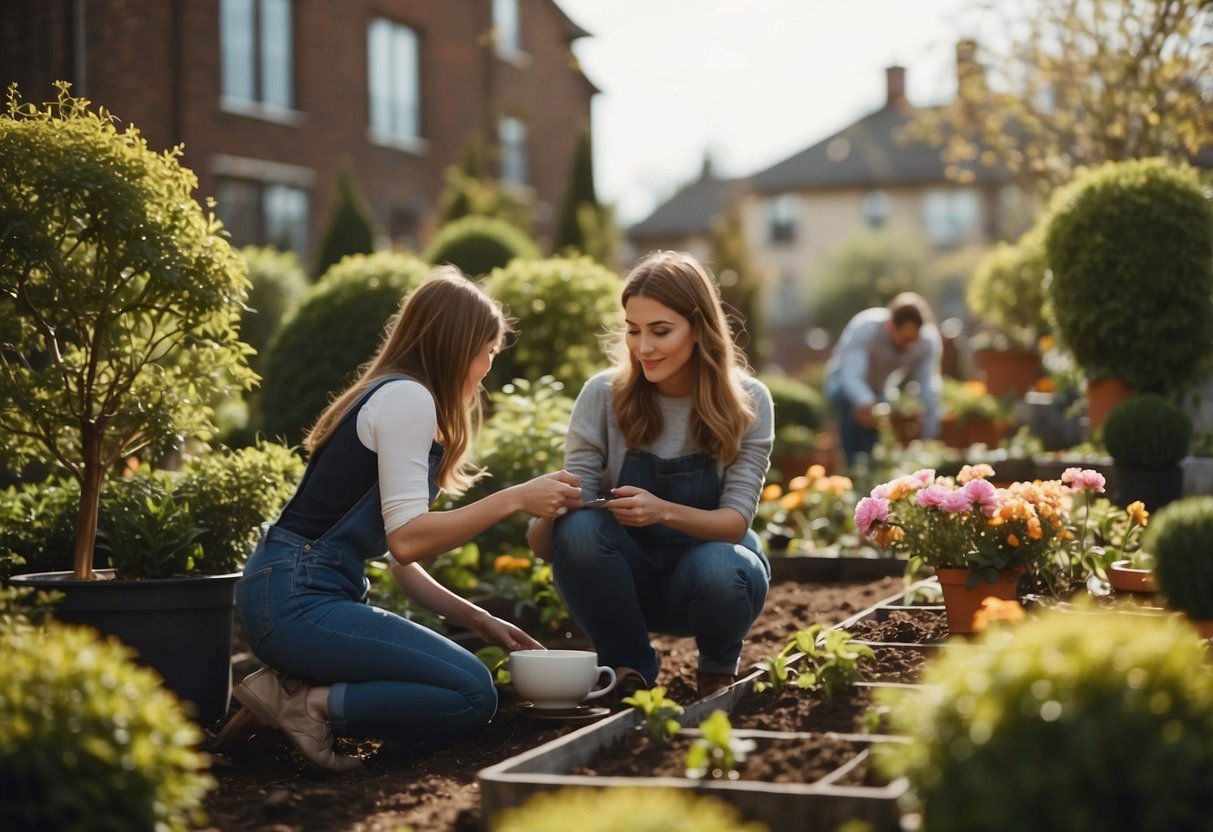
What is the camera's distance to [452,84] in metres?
20.6

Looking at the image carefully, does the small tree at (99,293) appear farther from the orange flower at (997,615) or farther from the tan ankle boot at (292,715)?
the orange flower at (997,615)

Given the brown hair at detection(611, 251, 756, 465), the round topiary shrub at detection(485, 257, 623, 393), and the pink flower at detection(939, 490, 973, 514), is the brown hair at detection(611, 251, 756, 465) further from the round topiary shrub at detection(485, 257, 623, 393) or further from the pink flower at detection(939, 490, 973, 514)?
the round topiary shrub at detection(485, 257, 623, 393)

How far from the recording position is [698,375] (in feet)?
13.1

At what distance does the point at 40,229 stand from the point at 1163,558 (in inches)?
116

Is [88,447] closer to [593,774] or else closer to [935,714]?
[593,774]

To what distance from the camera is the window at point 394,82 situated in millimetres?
19109

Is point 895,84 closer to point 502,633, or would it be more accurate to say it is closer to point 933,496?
point 933,496

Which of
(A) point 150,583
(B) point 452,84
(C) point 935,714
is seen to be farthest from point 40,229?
(B) point 452,84

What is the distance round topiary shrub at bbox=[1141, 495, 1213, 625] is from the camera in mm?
3055

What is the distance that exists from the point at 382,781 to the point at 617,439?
1.26 m

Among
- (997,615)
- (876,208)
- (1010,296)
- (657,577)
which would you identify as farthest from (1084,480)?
(876,208)

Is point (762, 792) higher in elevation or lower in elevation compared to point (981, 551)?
lower

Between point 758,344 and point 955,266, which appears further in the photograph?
point 955,266

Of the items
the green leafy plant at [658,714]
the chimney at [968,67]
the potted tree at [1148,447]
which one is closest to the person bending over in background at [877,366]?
the chimney at [968,67]
